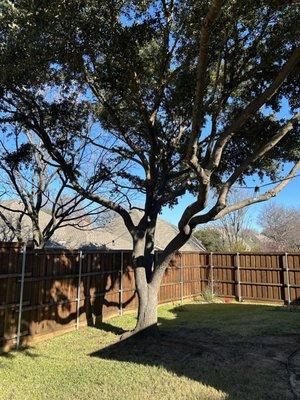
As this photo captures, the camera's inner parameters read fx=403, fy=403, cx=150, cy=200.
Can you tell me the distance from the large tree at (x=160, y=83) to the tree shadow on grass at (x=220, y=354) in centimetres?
93

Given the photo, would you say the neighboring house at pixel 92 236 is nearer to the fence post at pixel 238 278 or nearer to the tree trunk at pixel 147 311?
the fence post at pixel 238 278

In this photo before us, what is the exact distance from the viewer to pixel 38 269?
28.4 ft

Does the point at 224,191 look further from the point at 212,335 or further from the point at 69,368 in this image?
the point at 69,368

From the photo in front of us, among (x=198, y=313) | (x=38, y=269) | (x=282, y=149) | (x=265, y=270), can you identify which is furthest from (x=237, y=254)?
(x=38, y=269)

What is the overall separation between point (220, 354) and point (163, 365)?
1.28 meters

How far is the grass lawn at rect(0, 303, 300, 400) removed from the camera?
17.9 feet

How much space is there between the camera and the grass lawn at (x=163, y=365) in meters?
5.45

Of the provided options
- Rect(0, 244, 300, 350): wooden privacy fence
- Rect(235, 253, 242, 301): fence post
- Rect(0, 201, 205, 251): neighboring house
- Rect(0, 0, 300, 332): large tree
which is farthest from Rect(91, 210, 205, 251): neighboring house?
Rect(0, 0, 300, 332): large tree

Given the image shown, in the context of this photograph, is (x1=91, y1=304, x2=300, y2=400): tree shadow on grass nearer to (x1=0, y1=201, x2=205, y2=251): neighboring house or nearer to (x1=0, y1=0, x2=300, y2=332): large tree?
(x1=0, y1=0, x2=300, y2=332): large tree

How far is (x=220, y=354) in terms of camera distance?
742cm

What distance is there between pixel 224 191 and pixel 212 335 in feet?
11.7

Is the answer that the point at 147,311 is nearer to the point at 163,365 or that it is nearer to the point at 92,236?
the point at 163,365

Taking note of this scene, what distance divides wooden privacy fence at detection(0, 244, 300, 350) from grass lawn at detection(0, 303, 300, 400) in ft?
1.79

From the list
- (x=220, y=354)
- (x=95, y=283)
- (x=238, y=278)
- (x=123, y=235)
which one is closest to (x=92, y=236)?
(x=123, y=235)
